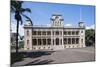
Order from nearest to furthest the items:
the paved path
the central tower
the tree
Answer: the paved path, the central tower, the tree

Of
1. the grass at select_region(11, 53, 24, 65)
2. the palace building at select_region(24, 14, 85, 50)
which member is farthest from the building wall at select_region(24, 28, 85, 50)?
the grass at select_region(11, 53, 24, 65)

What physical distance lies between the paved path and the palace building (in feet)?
0.32

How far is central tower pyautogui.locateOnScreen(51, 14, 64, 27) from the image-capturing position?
3811 mm

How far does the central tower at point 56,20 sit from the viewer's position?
12.5ft

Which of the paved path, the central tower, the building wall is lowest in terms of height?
the paved path

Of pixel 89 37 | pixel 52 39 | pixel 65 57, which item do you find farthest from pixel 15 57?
pixel 89 37

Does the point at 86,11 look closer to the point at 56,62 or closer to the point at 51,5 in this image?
the point at 51,5

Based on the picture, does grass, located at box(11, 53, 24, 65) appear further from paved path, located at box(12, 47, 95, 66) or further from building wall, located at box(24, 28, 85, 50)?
building wall, located at box(24, 28, 85, 50)

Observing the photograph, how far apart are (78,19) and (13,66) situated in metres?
1.51

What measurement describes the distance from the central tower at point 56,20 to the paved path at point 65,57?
0.51 meters

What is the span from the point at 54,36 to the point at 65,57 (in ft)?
1.49

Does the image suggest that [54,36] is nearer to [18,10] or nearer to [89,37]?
[89,37]

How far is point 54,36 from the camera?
12.7 ft
